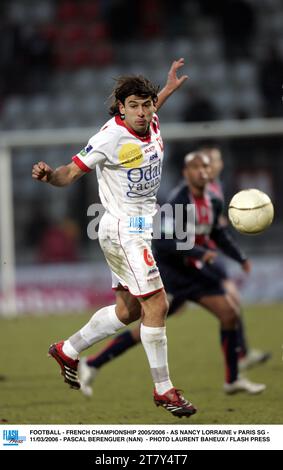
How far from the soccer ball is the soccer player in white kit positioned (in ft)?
1.65

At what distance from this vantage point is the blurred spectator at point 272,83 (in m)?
15.5

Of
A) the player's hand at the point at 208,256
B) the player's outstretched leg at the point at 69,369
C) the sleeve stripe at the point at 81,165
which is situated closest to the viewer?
the sleeve stripe at the point at 81,165

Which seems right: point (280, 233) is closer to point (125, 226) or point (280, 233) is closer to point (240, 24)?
point (240, 24)

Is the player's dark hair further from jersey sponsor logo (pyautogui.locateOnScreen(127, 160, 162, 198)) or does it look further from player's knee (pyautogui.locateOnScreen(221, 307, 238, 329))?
player's knee (pyautogui.locateOnScreen(221, 307, 238, 329))

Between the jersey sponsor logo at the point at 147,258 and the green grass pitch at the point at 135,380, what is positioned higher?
the jersey sponsor logo at the point at 147,258

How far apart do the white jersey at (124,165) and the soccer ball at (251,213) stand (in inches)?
19.8

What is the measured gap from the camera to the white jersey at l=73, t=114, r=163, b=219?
5.46 m

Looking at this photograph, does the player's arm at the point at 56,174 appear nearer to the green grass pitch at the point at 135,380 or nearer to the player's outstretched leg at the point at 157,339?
the player's outstretched leg at the point at 157,339

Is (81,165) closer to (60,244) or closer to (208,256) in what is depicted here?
(208,256)

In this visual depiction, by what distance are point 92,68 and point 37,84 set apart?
3.67 ft

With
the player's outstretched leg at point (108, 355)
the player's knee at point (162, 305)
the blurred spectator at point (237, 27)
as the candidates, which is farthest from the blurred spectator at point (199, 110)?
the player's knee at point (162, 305)

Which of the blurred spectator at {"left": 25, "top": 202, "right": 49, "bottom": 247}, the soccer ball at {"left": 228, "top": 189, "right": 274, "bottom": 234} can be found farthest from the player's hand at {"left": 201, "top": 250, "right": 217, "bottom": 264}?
the blurred spectator at {"left": 25, "top": 202, "right": 49, "bottom": 247}

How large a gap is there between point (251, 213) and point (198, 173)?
180cm

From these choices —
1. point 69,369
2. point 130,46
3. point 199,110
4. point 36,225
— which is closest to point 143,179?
point 69,369
